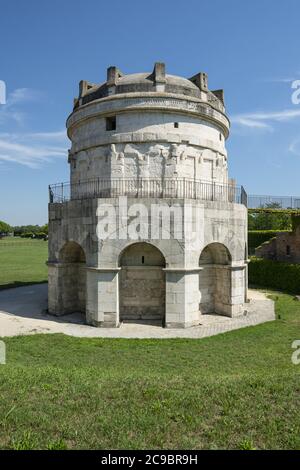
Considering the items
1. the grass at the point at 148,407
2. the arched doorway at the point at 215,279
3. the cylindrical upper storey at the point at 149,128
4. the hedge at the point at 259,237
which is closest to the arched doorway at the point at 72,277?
the cylindrical upper storey at the point at 149,128

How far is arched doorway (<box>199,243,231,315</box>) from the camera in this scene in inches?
653

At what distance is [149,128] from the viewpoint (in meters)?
16.2

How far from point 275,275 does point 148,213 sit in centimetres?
1424

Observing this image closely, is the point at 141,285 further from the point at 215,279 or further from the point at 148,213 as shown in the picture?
the point at 215,279

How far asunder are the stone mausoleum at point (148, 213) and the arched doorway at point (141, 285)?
46 mm

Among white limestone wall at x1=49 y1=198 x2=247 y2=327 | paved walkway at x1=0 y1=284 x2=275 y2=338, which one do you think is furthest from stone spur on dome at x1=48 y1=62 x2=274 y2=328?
paved walkway at x1=0 y1=284 x2=275 y2=338

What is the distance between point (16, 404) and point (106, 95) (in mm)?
14792

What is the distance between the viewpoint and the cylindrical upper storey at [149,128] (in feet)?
53.1

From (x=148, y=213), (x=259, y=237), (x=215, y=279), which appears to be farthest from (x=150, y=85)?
(x=259, y=237)

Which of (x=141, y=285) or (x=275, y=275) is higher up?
(x=141, y=285)

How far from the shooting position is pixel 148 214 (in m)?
14.2

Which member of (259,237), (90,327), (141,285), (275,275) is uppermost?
(259,237)

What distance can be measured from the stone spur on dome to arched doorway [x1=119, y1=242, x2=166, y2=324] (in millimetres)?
47

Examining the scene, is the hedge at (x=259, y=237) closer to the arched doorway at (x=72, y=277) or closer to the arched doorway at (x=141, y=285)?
the arched doorway at (x=141, y=285)
